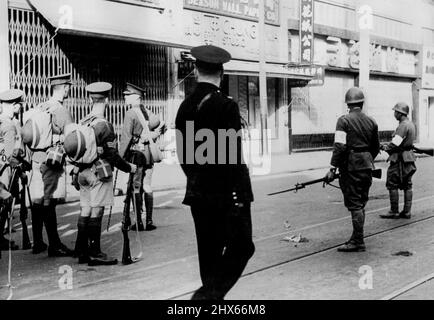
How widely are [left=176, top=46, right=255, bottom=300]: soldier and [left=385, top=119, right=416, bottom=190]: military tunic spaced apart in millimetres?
5971

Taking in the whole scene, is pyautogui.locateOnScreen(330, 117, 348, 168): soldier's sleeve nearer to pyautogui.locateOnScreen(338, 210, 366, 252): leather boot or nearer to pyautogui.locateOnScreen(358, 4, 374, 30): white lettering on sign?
pyautogui.locateOnScreen(338, 210, 366, 252): leather boot

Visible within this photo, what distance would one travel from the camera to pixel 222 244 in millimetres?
4477

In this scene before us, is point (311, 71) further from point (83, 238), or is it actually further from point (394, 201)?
point (83, 238)

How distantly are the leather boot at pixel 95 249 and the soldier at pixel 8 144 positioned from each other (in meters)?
0.90

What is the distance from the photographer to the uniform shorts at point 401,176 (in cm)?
988

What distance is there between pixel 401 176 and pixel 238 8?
1301 centimetres

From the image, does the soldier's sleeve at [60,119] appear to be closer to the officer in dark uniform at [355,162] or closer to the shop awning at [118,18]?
the officer in dark uniform at [355,162]

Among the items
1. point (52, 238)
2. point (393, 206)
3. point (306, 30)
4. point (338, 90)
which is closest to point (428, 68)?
point (338, 90)

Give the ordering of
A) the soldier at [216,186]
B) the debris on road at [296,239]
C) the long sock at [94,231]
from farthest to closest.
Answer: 1. the debris on road at [296,239]
2. the long sock at [94,231]
3. the soldier at [216,186]

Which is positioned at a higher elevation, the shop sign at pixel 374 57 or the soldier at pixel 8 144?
the shop sign at pixel 374 57

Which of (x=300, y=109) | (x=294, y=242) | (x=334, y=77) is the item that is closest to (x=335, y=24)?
(x=334, y=77)

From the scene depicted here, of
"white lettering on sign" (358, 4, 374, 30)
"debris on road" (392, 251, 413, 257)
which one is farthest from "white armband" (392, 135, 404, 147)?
"white lettering on sign" (358, 4, 374, 30)

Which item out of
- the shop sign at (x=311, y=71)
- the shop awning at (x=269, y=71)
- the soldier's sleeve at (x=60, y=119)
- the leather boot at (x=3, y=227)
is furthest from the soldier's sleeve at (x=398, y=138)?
the shop sign at (x=311, y=71)
